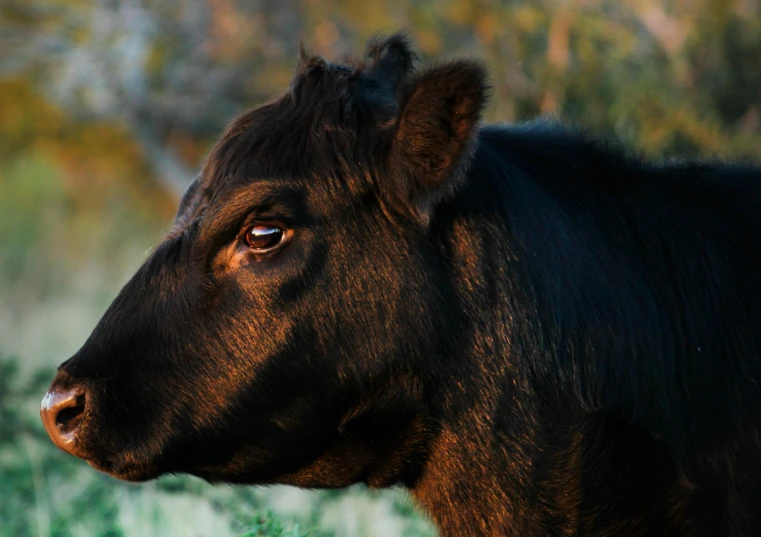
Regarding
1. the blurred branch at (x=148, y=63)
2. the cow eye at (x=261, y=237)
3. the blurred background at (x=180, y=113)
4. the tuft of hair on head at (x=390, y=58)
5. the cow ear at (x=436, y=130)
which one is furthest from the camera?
the blurred branch at (x=148, y=63)

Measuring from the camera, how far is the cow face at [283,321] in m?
2.93

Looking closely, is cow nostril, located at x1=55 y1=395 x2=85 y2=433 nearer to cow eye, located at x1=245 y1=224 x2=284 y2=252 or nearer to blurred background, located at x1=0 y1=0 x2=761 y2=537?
cow eye, located at x1=245 y1=224 x2=284 y2=252

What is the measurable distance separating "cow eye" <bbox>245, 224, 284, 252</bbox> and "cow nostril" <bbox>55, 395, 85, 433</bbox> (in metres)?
0.63

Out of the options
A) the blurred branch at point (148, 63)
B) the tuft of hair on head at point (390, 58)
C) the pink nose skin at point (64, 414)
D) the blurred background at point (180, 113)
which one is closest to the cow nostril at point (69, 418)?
the pink nose skin at point (64, 414)

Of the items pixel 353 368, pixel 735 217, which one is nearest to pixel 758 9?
pixel 735 217

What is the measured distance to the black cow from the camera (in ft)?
9.57

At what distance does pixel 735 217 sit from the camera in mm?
3250

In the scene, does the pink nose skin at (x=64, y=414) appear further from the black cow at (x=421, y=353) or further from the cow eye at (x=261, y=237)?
the cow eye at (x=261, y=237)

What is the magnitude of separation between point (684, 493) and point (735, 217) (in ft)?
2.87

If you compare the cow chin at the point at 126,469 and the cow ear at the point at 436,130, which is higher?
the cow ear at the point at 436,130

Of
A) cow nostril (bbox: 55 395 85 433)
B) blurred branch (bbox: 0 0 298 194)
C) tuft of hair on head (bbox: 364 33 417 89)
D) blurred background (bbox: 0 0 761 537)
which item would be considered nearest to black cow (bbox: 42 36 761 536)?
cow nostril (bbox: 55 395 85 433)

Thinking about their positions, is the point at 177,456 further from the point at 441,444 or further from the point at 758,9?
the point at 758,9

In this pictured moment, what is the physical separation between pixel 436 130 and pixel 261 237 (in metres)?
0.56

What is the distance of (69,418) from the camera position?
293 centimetres
